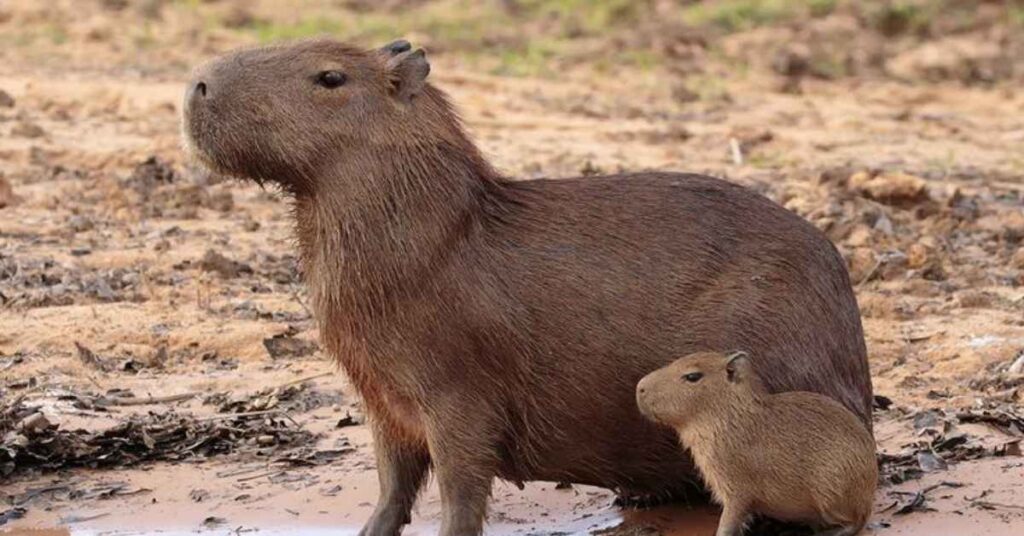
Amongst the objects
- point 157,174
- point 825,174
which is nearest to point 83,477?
point 157,174

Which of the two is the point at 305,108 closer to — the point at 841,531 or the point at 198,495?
the point at 198,495

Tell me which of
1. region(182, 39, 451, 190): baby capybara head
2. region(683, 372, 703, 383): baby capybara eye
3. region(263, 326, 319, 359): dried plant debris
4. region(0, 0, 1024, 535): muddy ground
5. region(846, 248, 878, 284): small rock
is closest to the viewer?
region(182, 39, 451, 190): baby capybara head

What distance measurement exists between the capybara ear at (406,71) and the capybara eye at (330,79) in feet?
0.47

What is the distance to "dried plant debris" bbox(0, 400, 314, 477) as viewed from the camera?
22.4 ft

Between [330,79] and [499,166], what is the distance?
554 centimetres

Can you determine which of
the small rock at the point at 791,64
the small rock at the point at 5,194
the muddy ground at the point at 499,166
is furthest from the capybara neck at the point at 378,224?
the small rock at the point at 791,64

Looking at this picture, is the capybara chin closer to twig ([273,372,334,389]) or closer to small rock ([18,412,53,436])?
small rock ([18,412,53,436])

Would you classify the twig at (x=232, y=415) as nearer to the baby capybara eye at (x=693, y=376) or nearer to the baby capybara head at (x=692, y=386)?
the baby capybara head at (x=692, y=386)

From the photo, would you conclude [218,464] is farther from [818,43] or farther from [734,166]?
[818,43]

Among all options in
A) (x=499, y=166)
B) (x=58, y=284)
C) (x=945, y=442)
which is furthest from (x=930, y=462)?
(x=499, y=166)

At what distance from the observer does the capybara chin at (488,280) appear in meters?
5.57

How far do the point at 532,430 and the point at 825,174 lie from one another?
5.26m

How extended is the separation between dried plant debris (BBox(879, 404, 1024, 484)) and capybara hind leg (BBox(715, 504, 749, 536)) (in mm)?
827

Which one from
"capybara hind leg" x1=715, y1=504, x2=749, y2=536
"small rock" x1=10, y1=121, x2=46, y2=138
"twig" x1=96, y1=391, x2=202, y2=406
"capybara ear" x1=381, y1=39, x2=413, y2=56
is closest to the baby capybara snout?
"capybara hind leg" x1=715, y1=504, x2=749, y2=536
